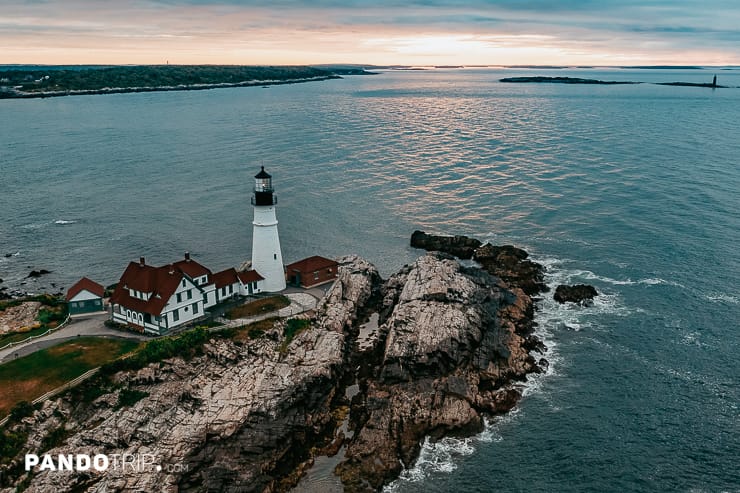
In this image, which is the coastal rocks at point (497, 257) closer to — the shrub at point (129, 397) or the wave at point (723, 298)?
the wave at point (723, 298)

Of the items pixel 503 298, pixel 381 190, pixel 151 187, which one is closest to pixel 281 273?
pixel 503 298

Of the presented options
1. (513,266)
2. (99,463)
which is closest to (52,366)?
(99,463)

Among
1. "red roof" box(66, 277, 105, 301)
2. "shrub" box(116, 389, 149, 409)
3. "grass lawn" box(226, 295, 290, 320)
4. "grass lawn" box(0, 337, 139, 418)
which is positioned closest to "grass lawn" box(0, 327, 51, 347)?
"red roof" box(66, 277, 105, 301)

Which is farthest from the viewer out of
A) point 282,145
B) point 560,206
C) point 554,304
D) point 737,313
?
point 282,145

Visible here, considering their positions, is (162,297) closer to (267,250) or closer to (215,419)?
(267,250)

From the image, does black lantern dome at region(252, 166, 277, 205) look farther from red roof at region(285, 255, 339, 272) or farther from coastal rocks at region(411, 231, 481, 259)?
coastal rocks at region(411, 231, 481, 259)

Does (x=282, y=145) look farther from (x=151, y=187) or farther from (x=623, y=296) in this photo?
(x=623, y=296)
